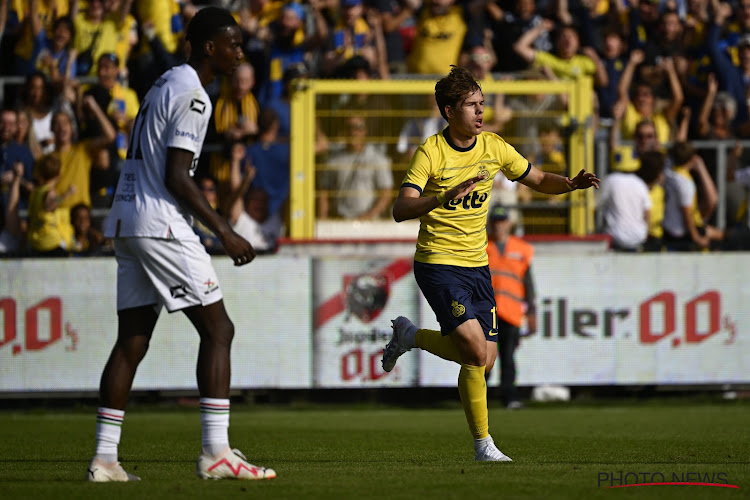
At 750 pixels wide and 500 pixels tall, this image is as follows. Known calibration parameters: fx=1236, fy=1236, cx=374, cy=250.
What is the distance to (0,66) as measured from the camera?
1677 centimetres

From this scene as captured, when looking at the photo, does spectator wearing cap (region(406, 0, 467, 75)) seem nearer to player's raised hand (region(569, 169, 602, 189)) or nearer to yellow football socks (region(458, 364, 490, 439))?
player's raised hand (region(569, 169, 602, 189))

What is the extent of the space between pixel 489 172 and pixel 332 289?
20.9 ft

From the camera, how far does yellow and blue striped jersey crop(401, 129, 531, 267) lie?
7.66m

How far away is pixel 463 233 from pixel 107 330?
7106 mm

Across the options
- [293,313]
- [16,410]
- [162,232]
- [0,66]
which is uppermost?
[0,66]

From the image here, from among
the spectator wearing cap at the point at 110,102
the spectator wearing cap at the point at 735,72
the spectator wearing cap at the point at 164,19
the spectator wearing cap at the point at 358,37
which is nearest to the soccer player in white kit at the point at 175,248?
the spectator wearing cap at the point at 110,102

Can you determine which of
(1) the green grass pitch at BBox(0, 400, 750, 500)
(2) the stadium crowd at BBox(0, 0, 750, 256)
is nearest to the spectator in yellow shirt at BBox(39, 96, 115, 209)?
(2) the stadium crowd at BBox(0, 0, 750, 256)

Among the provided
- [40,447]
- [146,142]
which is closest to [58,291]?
[40,447]

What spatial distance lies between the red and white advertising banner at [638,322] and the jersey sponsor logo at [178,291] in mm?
8220

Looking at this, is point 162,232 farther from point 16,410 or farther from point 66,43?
point 66,43

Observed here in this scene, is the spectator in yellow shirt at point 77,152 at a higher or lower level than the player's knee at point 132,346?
higher

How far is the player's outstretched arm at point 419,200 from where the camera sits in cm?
691

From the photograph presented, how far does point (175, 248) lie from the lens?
20.3ft

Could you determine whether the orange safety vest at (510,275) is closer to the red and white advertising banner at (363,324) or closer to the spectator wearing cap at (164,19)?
the red and white advertising banner at (363,324)
